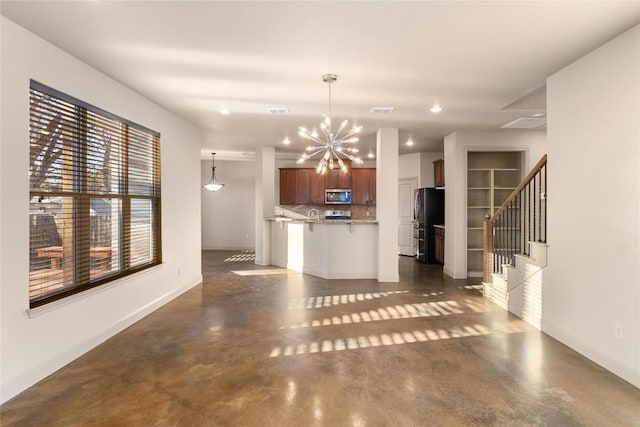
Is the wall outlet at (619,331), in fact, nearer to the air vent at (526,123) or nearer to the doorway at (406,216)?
the air vent at (526,123)

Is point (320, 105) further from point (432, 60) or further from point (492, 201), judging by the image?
point (492, 201)

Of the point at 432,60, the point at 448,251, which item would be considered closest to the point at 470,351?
the point at 432,60

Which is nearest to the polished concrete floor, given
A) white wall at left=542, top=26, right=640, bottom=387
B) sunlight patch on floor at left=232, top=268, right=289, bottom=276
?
white wall at left=542, top=26, right=640, bottom=387

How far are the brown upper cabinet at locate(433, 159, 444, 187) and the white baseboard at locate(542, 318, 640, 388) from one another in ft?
15.4

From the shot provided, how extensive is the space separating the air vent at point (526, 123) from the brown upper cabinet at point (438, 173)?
1.96 meters

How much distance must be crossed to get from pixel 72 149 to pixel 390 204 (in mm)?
4645

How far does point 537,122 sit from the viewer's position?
561 cm

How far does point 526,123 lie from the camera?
5703mm

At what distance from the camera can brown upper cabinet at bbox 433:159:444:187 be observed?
7.97 m

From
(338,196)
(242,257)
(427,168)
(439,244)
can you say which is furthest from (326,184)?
(439,244)

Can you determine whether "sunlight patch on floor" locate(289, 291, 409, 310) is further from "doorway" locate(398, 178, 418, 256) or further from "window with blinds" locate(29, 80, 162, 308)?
"doorway" locate(398, 178, 418, 256)

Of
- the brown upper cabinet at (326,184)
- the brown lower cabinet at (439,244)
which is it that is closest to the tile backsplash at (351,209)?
the brown upper cabinet at (326,184)

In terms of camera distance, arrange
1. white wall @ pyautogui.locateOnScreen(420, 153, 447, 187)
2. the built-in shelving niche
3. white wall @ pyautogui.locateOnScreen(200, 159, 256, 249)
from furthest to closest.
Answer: white wall @ pyautogui.locateOnScreen(200, 159, 256, 249) → white wall @ pyautogui.locateOnScreen(420, 153, 447, 187) → the built-in shelving niche

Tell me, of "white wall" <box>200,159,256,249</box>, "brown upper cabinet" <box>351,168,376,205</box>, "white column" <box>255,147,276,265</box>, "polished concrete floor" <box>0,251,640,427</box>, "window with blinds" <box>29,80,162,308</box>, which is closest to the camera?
"polished concrete floor" <box>0,251,640,427</box>
